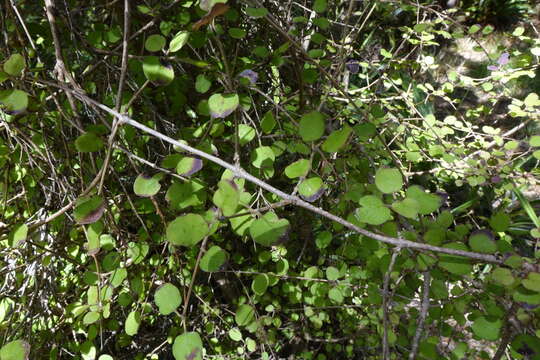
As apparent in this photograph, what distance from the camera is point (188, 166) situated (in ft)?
1.67

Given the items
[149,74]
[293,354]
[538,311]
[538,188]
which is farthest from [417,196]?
[538,188]

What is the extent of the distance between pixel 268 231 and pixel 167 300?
178 mm

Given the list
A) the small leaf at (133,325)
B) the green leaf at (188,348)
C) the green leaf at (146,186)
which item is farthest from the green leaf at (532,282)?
the small leaf at (133,325)

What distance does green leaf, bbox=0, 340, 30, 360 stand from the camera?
487mm

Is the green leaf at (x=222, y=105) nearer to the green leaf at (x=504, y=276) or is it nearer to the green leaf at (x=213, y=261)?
the green leaf at (x=213, y=261)

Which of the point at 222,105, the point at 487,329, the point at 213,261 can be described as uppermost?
the point at 222,105

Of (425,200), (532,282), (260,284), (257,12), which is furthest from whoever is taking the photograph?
(260,284)

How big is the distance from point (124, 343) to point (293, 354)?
0.64m

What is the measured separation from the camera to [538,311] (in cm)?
47

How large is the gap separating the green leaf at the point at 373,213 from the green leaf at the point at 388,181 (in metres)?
0.02

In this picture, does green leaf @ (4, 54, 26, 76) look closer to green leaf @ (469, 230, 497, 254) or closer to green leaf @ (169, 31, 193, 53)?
green leaf @ (169, 31, 193, 53)

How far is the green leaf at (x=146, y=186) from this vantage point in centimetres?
55

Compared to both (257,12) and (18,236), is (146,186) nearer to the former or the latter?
(18,236)

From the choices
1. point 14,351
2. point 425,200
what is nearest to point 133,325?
point 14,351
